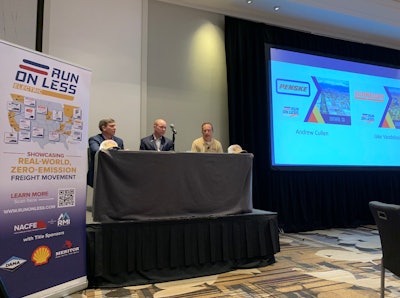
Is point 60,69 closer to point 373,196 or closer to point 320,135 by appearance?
point 320,135

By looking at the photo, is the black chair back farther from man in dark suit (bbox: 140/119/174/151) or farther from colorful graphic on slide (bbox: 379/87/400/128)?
colorful graphic on slide (bbox: 379/87/400/128)

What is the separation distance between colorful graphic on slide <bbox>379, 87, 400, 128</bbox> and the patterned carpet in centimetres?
277

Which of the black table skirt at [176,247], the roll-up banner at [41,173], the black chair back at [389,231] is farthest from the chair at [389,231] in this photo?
the roll-up banner at [41,173]

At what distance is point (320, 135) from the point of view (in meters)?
5.07

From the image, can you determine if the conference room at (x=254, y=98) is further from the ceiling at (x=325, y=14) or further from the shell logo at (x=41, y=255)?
the shell logo at (x=41, y=255)

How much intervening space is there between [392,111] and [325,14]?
6.86 feet

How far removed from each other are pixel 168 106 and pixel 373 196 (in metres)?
3.96

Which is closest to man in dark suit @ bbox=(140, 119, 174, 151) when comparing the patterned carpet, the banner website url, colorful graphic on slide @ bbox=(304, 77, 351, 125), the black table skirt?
the black table skirt

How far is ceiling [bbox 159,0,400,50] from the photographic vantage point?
4742 mm

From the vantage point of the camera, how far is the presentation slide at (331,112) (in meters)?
4.90

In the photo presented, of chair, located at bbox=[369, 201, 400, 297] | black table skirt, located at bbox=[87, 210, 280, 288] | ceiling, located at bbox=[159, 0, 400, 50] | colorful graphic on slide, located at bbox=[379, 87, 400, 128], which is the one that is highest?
ceiling, located at bbox=[159, 0, 400, 50]

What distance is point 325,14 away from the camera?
5027 millimetres

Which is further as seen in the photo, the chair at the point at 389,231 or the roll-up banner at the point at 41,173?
the roll-up banner at the point at 41,173

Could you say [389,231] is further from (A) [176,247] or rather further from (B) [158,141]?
(B) [158,141]
